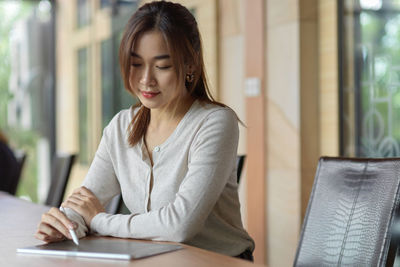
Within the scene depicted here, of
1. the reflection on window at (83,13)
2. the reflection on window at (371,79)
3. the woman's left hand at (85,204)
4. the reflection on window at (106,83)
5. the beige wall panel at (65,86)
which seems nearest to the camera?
the woman's left hand at (85,204)

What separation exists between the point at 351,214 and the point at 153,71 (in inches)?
25.2

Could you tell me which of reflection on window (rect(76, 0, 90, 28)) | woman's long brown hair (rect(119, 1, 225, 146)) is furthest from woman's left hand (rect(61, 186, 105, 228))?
reflection on window (rect(76, 0, 90, 28))

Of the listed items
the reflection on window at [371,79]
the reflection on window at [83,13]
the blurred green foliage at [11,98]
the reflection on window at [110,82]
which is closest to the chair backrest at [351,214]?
the reflection on window at [371,79]

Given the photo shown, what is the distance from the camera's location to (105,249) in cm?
122

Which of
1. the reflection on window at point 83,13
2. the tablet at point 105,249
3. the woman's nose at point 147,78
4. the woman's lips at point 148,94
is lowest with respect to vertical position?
the tablet at point 105,249

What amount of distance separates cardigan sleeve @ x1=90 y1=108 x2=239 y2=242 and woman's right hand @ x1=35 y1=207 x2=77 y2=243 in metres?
0.10

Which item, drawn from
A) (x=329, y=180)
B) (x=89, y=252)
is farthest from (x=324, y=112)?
(x=89, y=252)

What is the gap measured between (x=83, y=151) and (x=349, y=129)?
353 cm

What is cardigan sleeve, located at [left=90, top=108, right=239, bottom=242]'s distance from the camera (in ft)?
4.53

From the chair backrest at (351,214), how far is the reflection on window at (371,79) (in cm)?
141

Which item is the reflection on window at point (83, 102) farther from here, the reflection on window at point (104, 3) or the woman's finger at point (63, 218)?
the woman's finger at point (63, 218)

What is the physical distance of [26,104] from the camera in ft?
21.7

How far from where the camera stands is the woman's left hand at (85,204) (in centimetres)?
151

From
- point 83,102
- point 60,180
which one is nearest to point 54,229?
point 60,180
